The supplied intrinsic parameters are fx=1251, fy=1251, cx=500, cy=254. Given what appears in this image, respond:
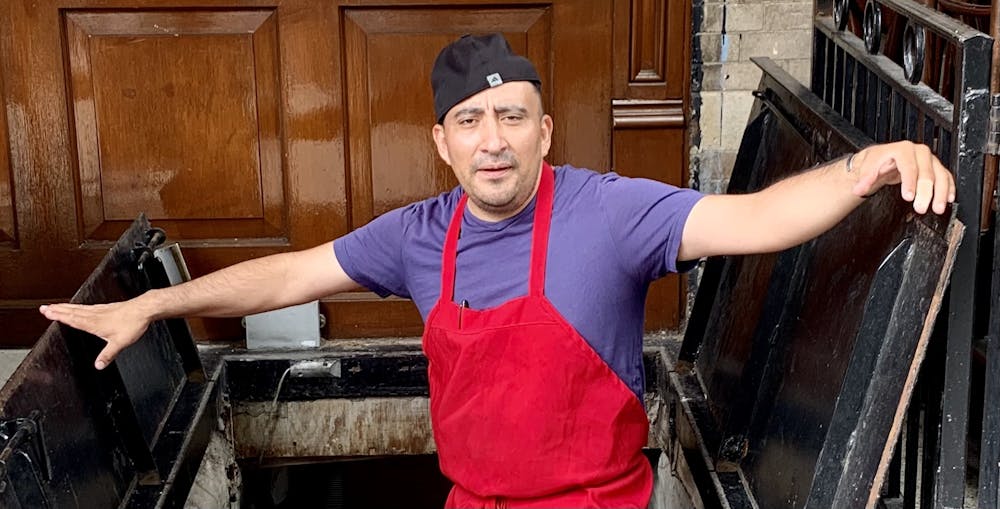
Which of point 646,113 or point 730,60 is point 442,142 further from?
point 730,60

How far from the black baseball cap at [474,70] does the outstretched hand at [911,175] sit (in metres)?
0.98

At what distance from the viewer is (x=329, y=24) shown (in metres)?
4.31

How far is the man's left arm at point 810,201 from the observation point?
2.11 m

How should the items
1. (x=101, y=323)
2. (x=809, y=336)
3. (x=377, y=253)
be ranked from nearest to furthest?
1. (x=809, y=336)
2. (x=101, y=323)
3. (x=377, y=253)

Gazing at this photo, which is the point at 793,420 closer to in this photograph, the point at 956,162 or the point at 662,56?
the point at 956,162

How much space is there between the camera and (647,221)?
2850mm

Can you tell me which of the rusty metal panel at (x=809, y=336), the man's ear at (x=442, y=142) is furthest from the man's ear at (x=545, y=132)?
the rusty metal panel at (x=809, y=336)

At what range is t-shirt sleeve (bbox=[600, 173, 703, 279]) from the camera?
280 centimetres

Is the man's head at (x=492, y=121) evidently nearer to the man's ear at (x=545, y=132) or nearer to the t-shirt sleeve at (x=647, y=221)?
the man's ear at (x=545, y=132)

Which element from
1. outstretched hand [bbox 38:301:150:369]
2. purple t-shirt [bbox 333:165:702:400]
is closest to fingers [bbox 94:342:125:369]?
outstretched hand [bbox 38:301:150:369]

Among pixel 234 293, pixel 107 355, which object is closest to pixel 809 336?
pixel 234 293

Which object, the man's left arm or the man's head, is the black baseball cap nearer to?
the man's head

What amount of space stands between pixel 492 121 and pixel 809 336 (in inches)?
34.6

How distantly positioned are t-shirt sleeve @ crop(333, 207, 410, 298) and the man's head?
0.97 feet
